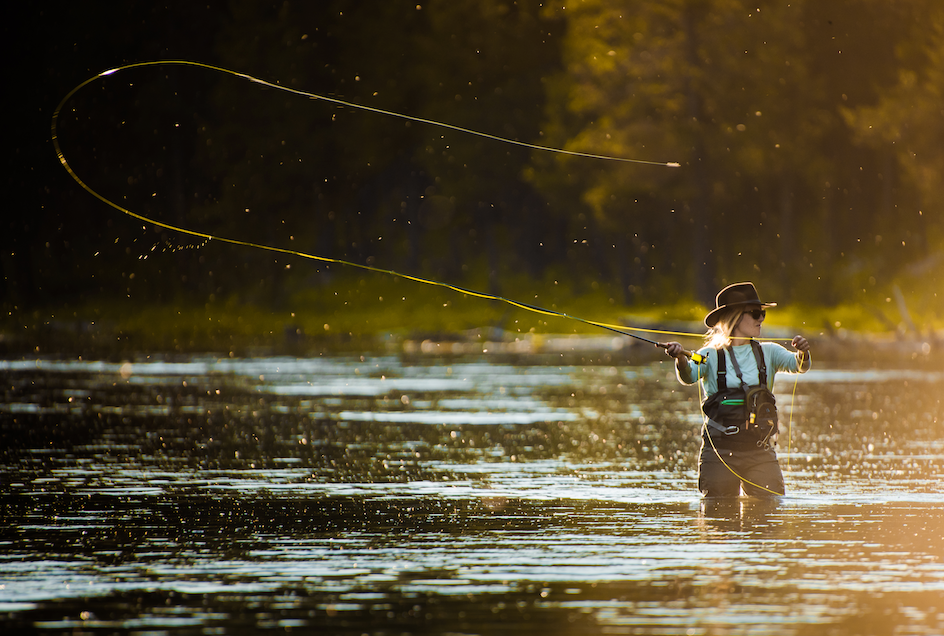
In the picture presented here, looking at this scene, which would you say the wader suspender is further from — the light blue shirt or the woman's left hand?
the woman's left hand

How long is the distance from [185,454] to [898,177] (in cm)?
4375

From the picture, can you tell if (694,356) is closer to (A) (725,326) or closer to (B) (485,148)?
(A) (725,326)

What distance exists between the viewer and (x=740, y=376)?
10070mm

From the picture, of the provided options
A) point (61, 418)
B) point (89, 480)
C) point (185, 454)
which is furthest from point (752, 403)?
point (61, 418)

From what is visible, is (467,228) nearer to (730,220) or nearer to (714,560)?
(730,220)

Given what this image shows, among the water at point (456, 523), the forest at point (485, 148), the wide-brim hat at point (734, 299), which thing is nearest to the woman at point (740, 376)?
the wide-brim hat at point (734, 299)

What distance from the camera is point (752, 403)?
998 centimetres

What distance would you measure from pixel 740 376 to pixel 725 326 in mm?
318

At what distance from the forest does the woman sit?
120 ft

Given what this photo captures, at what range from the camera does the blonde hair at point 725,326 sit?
33.0 feet

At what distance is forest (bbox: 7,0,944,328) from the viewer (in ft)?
168

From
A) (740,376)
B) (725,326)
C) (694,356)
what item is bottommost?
(740,376)

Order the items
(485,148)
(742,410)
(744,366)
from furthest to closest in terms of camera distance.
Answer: (485,148) < (744,366) < (742,410)

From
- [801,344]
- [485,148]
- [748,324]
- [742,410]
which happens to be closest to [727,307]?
[748,324]
